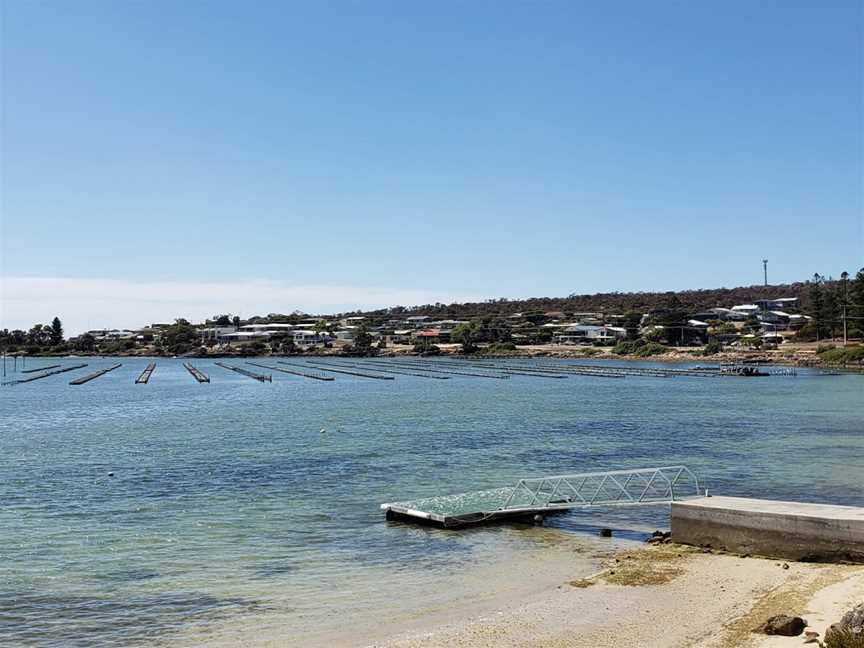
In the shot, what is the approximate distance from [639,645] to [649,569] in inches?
172

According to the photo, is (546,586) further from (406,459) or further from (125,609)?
(406,459)

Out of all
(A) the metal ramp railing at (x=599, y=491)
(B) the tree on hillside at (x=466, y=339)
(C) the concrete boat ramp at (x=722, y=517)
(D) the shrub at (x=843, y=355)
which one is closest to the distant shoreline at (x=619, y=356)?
(D) the shrub at (x=843, y=355)

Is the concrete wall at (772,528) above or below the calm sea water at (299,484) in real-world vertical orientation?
above

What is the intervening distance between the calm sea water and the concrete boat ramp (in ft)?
2.21

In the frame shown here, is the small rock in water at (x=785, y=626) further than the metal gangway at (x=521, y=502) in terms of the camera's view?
No

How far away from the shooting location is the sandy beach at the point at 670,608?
13.0 meters

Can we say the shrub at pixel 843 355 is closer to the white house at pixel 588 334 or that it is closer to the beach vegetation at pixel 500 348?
the white house at pixel 588 334

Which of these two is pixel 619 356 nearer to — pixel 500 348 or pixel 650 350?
pixel 650 350

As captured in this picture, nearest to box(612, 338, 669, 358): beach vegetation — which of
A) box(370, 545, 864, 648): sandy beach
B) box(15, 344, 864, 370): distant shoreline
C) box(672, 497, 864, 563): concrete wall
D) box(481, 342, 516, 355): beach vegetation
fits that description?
box(15, 344, 864, 370): distant shoreline

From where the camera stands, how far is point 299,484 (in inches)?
1124

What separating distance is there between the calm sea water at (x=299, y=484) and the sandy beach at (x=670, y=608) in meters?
2.40

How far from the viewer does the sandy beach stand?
13039 mm

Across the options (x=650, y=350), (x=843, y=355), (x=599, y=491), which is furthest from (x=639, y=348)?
(x=599, y=491)

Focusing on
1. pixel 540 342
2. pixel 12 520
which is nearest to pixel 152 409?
pixel 12 520
